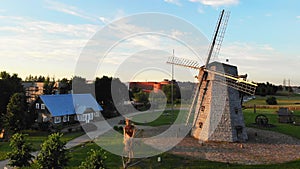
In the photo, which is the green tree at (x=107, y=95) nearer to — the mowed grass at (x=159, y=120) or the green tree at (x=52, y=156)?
the mowed grass at (x=159, y=120)

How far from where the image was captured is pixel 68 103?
1571 inches

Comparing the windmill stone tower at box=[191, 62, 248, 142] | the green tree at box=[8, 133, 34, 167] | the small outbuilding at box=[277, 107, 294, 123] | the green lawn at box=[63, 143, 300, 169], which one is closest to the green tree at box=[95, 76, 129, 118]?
the windmill stone tower at box=[191, 62, 248, 142]

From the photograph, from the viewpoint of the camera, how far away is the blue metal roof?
36.9 metres

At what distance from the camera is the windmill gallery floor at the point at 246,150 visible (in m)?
20.1

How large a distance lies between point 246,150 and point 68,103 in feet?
88.9

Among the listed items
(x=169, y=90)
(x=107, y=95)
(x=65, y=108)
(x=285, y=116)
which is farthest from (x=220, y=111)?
(x=169, y=90)

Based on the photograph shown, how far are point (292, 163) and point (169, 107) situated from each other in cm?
4535

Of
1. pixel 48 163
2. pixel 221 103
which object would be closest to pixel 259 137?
pixel 221 103

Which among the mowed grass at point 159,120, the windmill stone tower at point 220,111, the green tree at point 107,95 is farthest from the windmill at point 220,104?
the green tree at point 107,95

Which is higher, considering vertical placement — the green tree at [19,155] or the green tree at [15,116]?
the green tree at [15,116]

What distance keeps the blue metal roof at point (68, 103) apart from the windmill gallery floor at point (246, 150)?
63.5 ft

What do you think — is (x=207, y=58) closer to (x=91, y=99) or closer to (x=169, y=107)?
(x=91, y=99)

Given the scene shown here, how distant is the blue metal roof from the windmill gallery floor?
19359 millimetres

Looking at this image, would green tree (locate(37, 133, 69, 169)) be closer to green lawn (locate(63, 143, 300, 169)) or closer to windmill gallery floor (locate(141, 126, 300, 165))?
green lawn (locate(63, 143, 300, 169))
